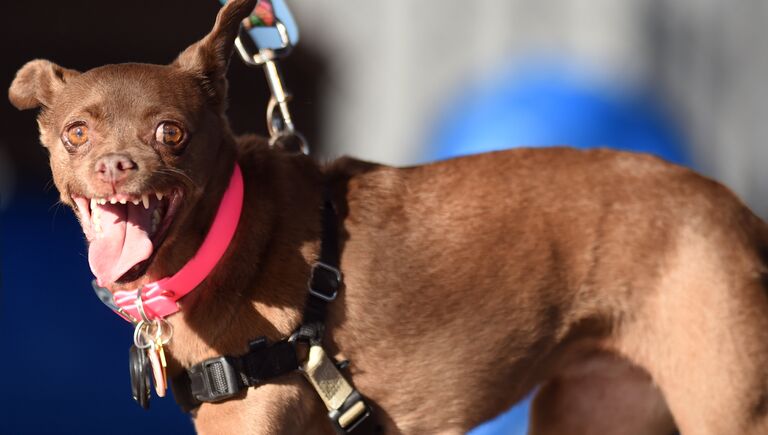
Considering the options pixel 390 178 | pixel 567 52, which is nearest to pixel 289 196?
pixel 390 178

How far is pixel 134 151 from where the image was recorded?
2.71 meters

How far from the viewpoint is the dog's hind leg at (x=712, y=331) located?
127 inches

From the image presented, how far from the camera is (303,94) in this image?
337 inches

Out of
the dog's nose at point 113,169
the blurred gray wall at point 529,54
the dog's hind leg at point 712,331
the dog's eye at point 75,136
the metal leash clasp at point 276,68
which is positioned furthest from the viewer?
the blurred gray wall at point 529,54

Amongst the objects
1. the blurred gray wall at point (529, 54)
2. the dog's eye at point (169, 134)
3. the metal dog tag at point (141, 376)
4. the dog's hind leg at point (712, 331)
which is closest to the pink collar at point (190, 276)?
the metal dog tag at point (141, 376)

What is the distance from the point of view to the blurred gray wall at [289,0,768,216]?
7.82 metres

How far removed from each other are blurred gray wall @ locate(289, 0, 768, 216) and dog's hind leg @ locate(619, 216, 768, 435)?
14.4ft

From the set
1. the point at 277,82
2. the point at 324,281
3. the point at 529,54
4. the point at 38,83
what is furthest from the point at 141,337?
the point at 529,54

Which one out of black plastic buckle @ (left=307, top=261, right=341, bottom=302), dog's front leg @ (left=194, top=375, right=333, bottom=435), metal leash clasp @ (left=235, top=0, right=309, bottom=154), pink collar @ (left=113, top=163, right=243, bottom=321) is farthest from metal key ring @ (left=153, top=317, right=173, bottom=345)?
Result: metal leash clasp @ (left=235, top=0, right=309, bottom=154)

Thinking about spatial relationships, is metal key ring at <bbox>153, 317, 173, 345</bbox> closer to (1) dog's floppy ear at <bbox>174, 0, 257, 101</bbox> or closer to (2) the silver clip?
(1) dog's floppy ear at <bbox>174, 0, 257, 101</bbox>

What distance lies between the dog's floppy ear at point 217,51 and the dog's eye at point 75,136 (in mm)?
371

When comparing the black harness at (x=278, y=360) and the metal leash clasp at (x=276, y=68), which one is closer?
the black harness at (x=278, y=360)

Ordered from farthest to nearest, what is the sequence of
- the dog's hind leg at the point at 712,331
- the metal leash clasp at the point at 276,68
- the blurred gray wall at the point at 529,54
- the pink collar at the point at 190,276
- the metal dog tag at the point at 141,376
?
the blurred gray wall at the point at 529,54 < the metal leash clasp at the point at 276,68 < the dog's hind leg at the point at 712,331 < the metal dog tag at the point at 141,376 < the pink collar at the point at 190,276

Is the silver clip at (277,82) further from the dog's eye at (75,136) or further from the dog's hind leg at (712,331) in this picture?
the dog's hind leg at (712,331)
